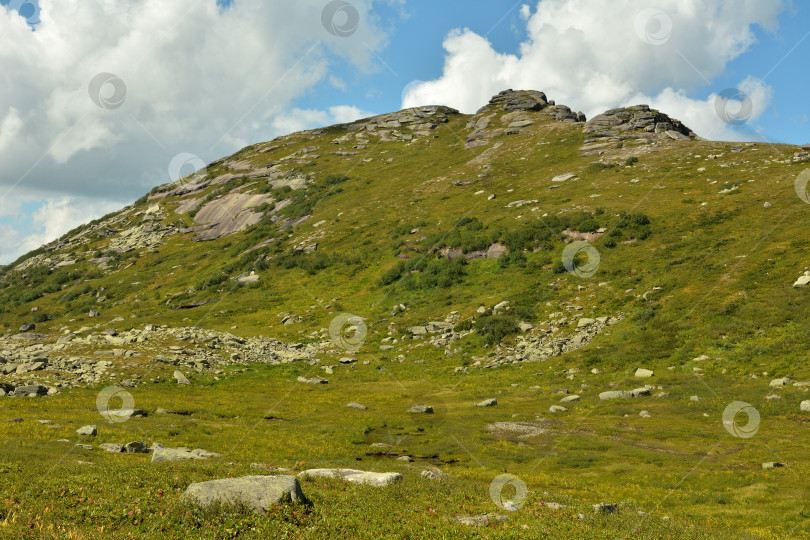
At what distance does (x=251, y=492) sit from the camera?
11.9 meters

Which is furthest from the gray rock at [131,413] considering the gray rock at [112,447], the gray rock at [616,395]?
the gray rock at [616,395]

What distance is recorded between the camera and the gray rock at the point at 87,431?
76.3ft

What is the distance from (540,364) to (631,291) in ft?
38.5

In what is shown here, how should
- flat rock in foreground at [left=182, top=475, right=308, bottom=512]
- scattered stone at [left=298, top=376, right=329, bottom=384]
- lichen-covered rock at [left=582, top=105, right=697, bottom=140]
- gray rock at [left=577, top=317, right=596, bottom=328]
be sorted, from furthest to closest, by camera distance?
lichen-covered rock at [left=582, top=105, right=697, bottom=140] → scattered stone at [left=298, top=376, right=329, bottom=384] → gray rock at [left=577, top=317, right=596, bottom=328] → flat rock in foreground at [left=182, top=475, right=308, bottom=512]

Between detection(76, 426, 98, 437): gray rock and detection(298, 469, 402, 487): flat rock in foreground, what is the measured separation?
44.3ft

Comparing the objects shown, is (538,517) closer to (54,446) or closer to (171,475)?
(171,475)

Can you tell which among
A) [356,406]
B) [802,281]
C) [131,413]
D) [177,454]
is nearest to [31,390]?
[131,413]

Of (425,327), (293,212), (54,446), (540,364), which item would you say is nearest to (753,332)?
(540,364)

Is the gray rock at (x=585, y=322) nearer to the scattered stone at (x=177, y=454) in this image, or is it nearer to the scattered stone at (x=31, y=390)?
the scattered stone at (x=177, y=454)

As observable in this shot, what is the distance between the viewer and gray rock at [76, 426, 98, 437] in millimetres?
23258

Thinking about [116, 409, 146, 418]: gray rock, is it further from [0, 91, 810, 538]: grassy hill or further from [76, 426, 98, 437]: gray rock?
[76, 426, 98, 437]: gray rock

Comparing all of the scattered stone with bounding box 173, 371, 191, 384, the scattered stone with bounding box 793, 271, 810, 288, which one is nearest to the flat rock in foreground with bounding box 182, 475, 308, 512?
the scattered stone with bounding box 173, 371, 191, 384

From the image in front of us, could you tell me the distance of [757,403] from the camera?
1040 inches

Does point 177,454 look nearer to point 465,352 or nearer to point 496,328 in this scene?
point 465,352
